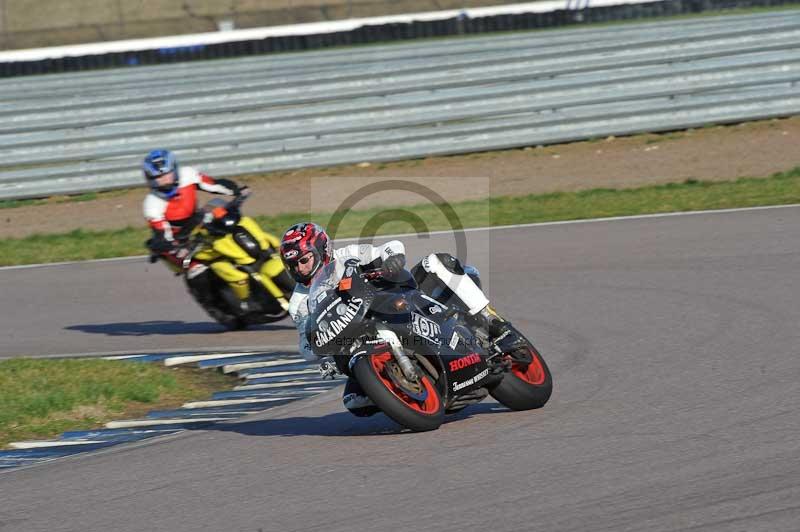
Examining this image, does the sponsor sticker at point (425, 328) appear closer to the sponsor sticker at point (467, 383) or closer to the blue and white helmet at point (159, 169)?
the sponsor sticker at point (467, 383)

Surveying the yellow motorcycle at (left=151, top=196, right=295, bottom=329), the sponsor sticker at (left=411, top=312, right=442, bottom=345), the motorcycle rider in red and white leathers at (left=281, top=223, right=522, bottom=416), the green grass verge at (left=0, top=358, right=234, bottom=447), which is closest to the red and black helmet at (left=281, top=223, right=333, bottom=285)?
the motorcycle rider in red and white leathers at (left=281, top=223, right=522, bottom=416)

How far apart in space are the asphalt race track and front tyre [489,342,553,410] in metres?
0.08

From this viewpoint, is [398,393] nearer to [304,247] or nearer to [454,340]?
[454,340]

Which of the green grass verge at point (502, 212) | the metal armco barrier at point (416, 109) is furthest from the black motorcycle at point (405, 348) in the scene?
the metal armco barrier at point (416, 109)

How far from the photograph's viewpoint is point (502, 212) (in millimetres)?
15586

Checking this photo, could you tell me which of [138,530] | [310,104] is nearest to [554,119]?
[310,104]

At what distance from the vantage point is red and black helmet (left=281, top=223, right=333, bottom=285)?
677cm

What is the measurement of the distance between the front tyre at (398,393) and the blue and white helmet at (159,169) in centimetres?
555

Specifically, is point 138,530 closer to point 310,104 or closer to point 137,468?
point 137,468

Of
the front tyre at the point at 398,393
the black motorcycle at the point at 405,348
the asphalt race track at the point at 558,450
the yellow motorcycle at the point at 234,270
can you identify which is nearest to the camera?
the asphalt race track at the point at 558,450

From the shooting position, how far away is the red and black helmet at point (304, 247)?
267 inches

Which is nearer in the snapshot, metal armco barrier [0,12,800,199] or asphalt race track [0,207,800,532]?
asphalt race track [0,207,800,532]

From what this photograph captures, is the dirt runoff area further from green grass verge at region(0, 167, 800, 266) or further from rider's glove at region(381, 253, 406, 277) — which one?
rider's glove at region(381, 253, 406, 277)

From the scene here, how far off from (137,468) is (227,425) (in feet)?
3.46
